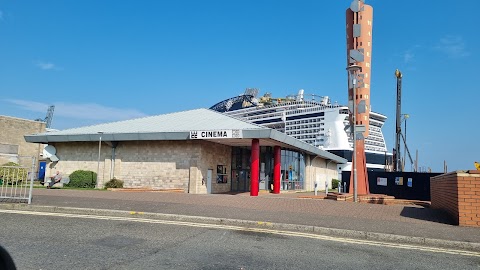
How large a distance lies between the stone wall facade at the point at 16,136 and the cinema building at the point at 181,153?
1277 centimetres

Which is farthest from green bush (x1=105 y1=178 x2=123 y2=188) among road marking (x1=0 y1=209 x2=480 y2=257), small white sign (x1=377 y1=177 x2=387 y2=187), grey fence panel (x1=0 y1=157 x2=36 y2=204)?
small white sign (x1=377 y1=177 x2=387 y2=187)

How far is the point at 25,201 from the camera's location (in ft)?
37.6

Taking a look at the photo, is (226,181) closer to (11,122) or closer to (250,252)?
(250,252)

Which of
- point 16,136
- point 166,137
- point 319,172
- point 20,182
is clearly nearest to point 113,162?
point 166,137

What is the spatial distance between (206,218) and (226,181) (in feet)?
59.1

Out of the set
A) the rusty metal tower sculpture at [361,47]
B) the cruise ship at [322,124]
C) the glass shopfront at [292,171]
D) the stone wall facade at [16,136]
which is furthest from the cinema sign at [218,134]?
the cruise ship at [322,124]

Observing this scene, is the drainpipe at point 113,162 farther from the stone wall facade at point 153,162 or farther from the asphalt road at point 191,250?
the asphalt road at point 191,250

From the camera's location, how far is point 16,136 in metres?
38.5

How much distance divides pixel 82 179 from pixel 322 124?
49.0 metres

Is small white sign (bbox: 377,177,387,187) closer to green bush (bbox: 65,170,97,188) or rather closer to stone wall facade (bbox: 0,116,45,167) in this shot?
green bush (bbox: 65,170,97,188)

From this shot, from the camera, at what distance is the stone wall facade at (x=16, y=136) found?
3703 cm

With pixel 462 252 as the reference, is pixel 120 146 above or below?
above

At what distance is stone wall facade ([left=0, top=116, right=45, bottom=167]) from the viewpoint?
3703 centimetres

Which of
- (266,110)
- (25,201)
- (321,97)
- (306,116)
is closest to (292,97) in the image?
(321,97)
